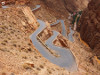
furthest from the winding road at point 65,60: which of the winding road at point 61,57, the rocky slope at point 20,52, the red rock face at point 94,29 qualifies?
the red rock face at point 94,29

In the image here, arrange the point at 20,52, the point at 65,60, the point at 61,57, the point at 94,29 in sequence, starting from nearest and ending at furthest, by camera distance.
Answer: the point at 20,52 → the point at 65,60 → the point at 61,57 → the point at 94,29

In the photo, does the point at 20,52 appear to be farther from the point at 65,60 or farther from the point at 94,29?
the point at 94,29

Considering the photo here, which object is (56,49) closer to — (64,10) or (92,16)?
(92,16)

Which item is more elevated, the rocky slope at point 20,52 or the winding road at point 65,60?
the rocky slope at point 20,52

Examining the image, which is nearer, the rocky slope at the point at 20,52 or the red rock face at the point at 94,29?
the rocky slope at the point at 20,52

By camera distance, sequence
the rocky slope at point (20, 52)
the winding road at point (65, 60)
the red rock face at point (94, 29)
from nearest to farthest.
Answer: the rocky slope at point (20, 52) < the winding road at point (65, 60) < the red rock face at point (94, 29)

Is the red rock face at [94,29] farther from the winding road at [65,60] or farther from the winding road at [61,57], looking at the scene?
the winding road at [61,57]

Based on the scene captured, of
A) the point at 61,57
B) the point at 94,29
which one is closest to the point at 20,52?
the point at 61,57

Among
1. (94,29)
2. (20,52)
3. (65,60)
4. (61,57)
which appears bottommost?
(94,29)

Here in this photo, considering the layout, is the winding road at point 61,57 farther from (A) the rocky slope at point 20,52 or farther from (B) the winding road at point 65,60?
(A) the rocky slope at point 20,52

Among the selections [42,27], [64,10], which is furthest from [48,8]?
[42,27]

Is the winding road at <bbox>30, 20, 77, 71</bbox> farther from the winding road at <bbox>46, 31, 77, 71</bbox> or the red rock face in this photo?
the red rock face

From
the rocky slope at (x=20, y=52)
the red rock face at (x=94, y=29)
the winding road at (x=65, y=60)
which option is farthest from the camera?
the red rock face at (x=94, y=29)
